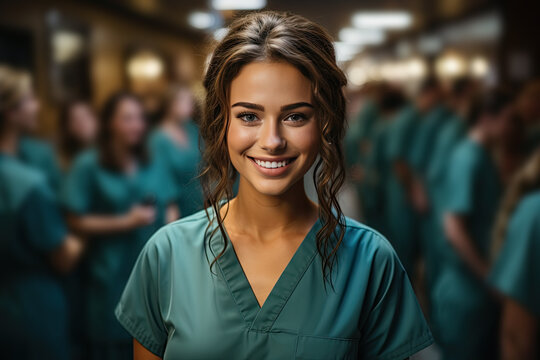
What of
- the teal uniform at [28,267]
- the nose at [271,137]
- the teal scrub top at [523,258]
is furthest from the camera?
the teal uniform at [28,267]

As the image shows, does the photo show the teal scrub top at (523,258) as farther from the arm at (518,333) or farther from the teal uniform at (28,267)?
the teal uniform at (28,267)

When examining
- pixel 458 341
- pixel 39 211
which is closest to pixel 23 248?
pixel 39 211

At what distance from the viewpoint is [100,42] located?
5.77 feet

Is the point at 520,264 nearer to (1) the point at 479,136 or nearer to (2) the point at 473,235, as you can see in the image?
(2) the point at 473,235

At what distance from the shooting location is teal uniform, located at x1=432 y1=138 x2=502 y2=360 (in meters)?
1.68

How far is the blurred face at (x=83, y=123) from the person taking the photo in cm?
174

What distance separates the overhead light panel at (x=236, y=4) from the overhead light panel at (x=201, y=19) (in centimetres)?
4

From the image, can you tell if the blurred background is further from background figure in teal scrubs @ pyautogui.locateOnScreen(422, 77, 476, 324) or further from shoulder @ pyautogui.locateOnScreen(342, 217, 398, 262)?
shoulder @ pyautogui.locateOnScreen(342, 217, 398, 262)

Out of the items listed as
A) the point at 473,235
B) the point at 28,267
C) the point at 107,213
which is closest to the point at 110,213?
the point at 107,213

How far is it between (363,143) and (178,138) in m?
0.61

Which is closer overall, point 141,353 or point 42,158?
point 141,353

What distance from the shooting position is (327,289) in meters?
0.69

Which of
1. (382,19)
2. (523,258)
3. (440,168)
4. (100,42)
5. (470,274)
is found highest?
(382,19)

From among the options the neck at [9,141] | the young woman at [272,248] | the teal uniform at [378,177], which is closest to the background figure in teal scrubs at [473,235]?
the teal uniform at [378,177]
